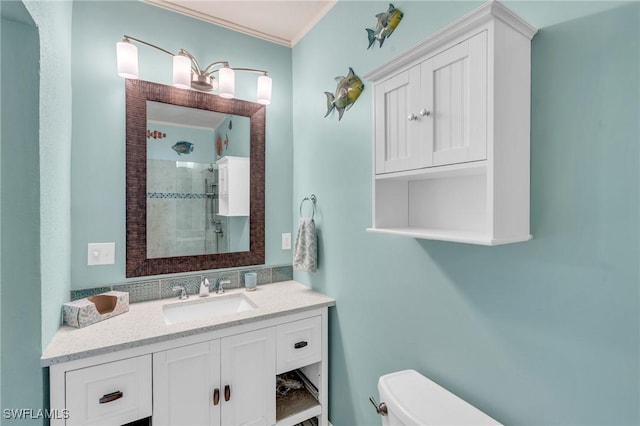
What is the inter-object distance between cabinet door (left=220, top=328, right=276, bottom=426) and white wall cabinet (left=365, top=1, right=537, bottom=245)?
2.97 ft

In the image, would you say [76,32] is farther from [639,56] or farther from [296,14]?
[639,56]

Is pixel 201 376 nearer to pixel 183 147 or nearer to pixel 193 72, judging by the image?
pixel 183 147

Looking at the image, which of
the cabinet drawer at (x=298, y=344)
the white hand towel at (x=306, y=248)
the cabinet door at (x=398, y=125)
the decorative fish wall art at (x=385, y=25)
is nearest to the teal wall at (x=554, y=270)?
the decorative fish wall art at (x=385, y=25)

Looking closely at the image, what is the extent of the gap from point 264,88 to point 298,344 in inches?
61.0

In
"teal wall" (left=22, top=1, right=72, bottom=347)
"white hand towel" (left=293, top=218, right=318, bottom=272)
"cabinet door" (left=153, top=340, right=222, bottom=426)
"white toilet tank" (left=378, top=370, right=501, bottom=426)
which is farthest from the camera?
"white hand towel" (left=293, top=218, right=318, bottom=272)

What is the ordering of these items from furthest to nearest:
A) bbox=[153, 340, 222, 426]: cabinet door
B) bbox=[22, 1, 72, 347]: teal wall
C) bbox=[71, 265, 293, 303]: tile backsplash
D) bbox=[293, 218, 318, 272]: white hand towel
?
bbox=[293, 218, 318, 272]: white hand towel < bbox=[71, 265, 293, 303]: tile backsplash < bbox=[153, 340, 222, 426]: cabinet door < bbox=[22, 1, 72, 347]: teal wall

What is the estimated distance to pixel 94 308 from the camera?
1.39 metres

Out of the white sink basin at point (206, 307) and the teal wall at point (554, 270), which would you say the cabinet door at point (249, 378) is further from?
the teal wall at point (554, 270)

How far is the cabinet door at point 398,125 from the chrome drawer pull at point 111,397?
4.38ft

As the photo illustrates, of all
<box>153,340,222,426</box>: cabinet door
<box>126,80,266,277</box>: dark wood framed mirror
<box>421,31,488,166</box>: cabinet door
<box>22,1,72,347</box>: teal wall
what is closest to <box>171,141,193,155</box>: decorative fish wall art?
<box>126,80,266,277</box>: dark wood framed mirror

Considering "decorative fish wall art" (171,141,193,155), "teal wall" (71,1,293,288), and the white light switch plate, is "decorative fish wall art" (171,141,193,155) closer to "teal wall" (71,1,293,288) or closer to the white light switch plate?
"teal wall" (71,1,293,288)

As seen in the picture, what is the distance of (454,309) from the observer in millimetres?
1087

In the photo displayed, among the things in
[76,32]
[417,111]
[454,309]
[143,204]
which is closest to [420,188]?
[417,111]

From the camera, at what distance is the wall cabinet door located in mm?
796
